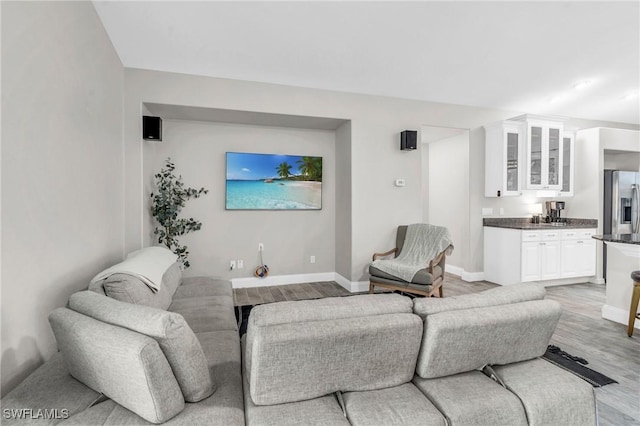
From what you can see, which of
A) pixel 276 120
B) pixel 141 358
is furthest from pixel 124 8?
pixel 141 358

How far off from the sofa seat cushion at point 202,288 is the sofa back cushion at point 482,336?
205 centimetres

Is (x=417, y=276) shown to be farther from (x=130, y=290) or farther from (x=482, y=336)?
(x=130, y=290)

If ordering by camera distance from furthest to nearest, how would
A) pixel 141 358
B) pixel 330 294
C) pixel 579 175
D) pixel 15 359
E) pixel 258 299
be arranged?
pixel 579 175
pixel 330 294
pixel 258 299
pixel 15 359
pixel 141 358

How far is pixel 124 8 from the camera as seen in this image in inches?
108

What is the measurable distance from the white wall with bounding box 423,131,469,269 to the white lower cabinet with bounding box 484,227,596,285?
43 centimetres

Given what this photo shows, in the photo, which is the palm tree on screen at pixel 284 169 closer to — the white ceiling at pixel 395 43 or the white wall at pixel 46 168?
the white ceiling at pixel 395 43

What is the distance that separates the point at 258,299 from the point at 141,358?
3085 millimetres

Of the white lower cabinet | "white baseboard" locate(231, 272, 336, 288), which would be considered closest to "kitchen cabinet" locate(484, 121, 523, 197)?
the white lower cabinet

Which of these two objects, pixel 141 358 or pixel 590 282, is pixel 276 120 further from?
pixel 590 282

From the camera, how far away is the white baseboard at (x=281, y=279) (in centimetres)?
455

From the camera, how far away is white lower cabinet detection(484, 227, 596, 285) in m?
4.55

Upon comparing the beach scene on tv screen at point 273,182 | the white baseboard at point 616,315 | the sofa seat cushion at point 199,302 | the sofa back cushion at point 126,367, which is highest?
the beach scene on tv screen at point 273,182

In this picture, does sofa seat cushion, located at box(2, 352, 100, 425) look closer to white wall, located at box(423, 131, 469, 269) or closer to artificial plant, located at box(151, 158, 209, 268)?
artificial plant, located at box(151, 158, 209, 268)

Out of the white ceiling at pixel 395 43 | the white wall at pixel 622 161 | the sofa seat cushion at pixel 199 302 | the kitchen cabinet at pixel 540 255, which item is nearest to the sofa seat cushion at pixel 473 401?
the sofa seat cushion at pixel 199 302
